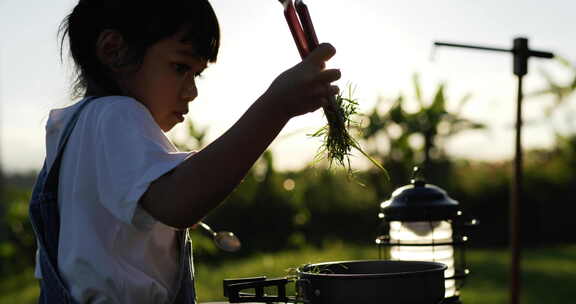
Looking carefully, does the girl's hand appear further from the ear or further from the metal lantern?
the metal lantern

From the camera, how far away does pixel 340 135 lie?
1587 millimetres

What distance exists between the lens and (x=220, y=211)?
7.71 meters

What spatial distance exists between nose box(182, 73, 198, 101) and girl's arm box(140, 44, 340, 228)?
34 cm

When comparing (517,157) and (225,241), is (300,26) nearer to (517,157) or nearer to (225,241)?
(225,241)

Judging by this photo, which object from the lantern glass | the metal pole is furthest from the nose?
the metal pole

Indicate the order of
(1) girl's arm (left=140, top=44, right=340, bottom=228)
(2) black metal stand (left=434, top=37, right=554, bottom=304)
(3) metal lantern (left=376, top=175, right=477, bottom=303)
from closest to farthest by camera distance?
(1) girl's arm (left=140, top=44, right=340, bottom=228), (3) metal lantern (left=376, top=175, right=477, bottom=303), (2) black metal stand (left=434, top=37, right=554, bottom=304)

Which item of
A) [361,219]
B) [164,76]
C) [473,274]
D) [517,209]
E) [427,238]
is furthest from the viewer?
[361,219]

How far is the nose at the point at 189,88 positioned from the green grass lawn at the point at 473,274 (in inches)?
189

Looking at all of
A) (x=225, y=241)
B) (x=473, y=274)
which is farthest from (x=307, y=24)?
(x=473, y=274)

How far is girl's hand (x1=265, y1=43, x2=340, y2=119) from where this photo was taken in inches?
51.0

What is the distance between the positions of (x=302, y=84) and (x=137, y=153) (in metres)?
0.35

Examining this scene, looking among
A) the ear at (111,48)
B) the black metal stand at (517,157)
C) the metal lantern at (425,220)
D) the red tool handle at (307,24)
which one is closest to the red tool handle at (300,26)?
the red tool handle at (307,24)

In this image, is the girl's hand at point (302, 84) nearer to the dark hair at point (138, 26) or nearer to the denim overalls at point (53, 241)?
the dark hair at point (138, 26)

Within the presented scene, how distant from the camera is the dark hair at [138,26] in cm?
157
